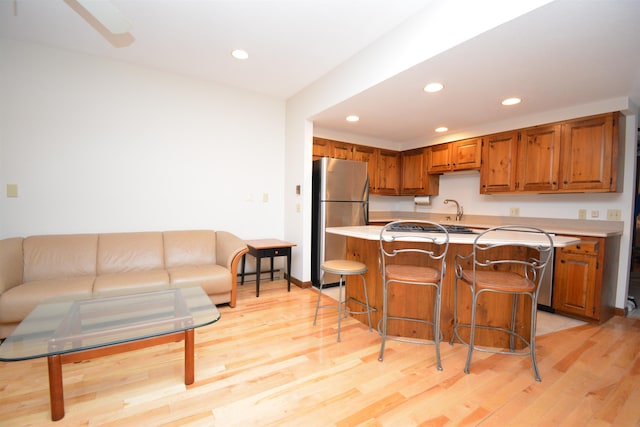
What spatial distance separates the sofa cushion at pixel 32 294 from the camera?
2.04 metres

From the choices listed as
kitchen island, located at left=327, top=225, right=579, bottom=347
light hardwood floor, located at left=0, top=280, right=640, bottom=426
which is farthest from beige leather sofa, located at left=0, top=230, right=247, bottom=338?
kitchen island, located at left=327, top=225, right=579, bottom=347

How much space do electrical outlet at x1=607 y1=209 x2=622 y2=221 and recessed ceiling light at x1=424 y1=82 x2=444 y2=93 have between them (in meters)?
2.36

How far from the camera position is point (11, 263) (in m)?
2.34

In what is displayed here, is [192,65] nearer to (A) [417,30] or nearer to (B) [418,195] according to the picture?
(A) [417,30]

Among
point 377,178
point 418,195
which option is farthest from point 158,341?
point 418,195

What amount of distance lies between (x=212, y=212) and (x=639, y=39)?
4.12 meters

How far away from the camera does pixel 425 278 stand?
6.26ft

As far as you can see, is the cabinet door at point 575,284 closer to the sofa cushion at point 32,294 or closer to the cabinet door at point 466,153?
the cabinet door at point 466,153

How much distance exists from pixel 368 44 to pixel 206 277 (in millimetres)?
2748

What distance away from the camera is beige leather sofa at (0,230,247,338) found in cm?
218

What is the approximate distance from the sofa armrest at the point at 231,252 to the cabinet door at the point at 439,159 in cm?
327

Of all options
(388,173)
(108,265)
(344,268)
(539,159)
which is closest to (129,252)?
(108,265)

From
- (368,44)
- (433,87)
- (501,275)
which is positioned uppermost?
(368,44)

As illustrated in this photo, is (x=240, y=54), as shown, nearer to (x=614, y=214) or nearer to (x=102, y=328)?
(x=102, y=328)
